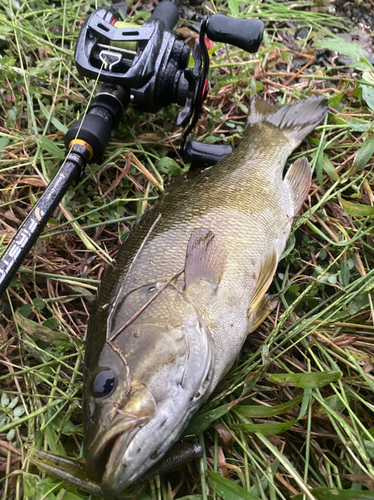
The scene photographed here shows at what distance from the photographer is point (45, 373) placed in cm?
200

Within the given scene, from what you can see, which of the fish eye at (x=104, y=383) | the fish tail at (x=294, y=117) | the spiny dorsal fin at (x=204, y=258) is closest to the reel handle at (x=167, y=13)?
the fish tail at (x=294, y=117)

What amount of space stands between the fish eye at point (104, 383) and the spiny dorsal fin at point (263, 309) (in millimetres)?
813

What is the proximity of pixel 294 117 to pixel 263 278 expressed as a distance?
1321 mm

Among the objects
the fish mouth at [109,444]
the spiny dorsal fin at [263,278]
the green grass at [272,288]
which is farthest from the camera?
the spiny dorsal fin at [263,278]

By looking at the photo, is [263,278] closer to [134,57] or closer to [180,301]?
[180,301]

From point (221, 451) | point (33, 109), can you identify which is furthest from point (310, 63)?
point (221, 451)

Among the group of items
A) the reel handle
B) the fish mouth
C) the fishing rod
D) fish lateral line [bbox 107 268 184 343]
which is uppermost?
the reel handle

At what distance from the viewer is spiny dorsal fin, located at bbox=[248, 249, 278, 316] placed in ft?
6.56

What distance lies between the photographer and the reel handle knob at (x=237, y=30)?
2.16 meters

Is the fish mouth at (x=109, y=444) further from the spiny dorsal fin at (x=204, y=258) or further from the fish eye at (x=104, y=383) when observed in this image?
the spiny dorsal fin at (x=204, y=258)

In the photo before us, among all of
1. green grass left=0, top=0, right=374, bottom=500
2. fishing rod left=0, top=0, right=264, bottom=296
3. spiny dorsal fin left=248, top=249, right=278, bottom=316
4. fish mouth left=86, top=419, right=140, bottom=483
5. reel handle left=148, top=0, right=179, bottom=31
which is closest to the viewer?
fish mouth left=86, top=419, right=140, bottom=483

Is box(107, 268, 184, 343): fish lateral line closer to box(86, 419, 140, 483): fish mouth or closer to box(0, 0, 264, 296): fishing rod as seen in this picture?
box(86, 419, 140, 483): fish mouth

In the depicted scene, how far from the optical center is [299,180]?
2504 millimetres

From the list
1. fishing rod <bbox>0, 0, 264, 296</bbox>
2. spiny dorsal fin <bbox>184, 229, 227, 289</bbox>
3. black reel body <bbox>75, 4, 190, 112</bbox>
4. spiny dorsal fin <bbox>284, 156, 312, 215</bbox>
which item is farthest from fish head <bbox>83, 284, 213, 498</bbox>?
black reel body <bbox>75, 4, 190, 112</bbox>
